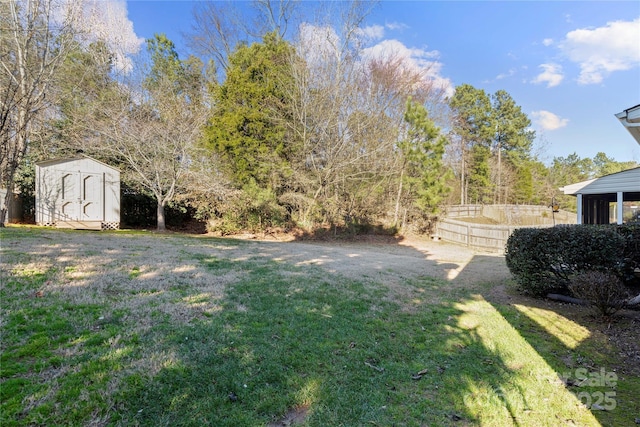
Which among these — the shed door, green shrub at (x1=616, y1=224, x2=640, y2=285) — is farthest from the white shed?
green shrub at (x1=616, y1=224, x2=640, y2=285)

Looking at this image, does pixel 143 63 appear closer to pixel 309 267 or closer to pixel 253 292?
pixel 309 267

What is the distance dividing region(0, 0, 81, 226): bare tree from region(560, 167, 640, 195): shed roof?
1763 centimetres

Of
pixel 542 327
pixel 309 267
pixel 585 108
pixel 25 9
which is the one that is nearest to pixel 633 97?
pixel 585 108

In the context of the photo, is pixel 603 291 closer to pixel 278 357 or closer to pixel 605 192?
pixel 278 357

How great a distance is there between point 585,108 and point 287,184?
639 inches

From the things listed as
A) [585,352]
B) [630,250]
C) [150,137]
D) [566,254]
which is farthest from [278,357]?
[150,137]

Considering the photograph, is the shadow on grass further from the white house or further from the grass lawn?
the white house

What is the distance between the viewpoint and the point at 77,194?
11469 millimetres

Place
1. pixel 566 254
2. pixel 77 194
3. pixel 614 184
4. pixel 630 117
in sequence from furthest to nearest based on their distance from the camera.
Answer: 1. pixel 77 194
2. pixel 614 184
3. pixel 630 117
4. pixel 566 254

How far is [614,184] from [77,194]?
1797 cm

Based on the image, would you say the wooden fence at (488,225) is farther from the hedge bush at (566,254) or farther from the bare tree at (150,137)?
the bare tree at (150,137)

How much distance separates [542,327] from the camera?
386 centimetres

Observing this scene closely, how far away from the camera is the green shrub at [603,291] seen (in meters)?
3.86

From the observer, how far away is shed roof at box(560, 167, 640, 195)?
27.5ft
